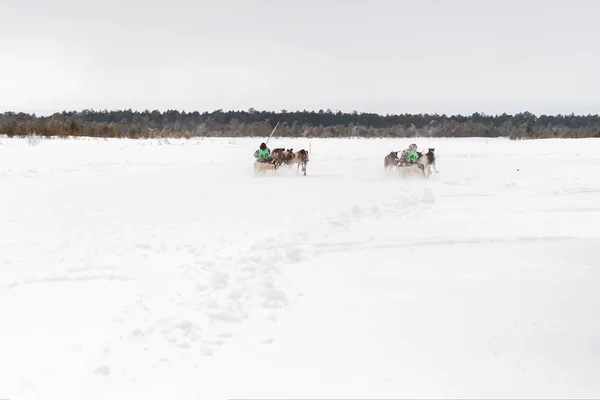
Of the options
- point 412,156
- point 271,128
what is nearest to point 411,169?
point 412,156

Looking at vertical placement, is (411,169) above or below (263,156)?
below

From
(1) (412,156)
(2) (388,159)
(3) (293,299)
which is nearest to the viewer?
(3) (293,299)

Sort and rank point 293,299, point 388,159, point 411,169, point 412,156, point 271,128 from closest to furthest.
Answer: point 293,299
point 411,169
point 412,156
point 388,159
point 271,128

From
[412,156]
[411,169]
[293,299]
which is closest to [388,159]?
[412,156]

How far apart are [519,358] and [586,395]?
576mm

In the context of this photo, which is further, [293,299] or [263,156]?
[263,156]

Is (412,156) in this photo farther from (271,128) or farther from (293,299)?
(271,128)

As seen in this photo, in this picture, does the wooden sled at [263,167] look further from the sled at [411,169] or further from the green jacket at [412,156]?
the green jacket at [412,156]

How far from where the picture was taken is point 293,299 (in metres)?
5.45

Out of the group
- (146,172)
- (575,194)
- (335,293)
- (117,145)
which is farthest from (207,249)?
(117,145)

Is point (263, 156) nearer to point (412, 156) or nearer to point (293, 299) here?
point (412, 156)

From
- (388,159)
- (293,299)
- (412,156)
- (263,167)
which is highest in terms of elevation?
(412,156)

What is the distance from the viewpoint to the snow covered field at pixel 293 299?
3754 millimetres

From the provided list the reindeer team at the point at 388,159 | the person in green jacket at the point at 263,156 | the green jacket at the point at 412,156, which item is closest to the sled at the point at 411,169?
the reindeer team at the point at 388,159
